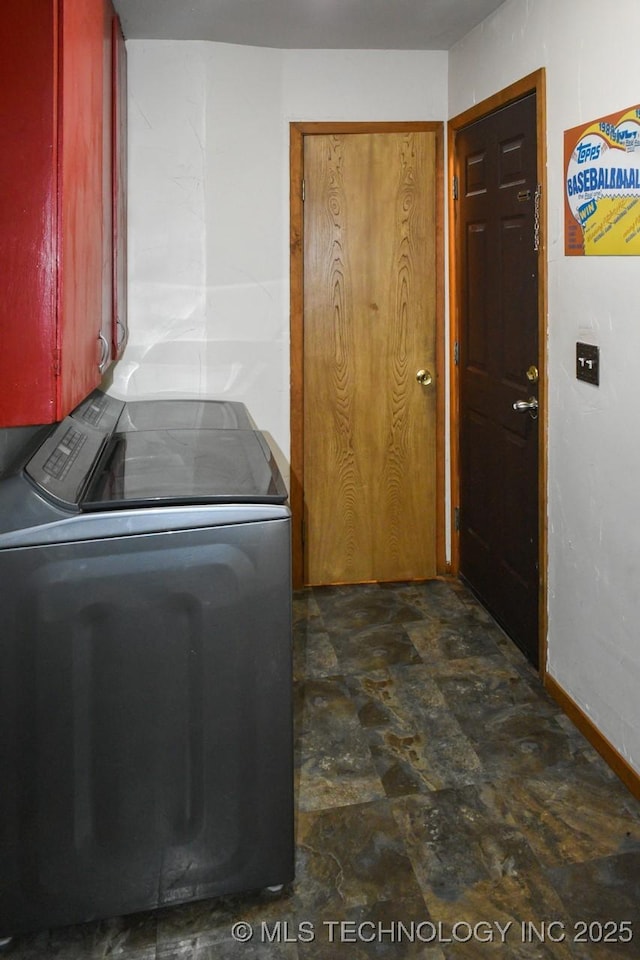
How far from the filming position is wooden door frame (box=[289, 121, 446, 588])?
330cm

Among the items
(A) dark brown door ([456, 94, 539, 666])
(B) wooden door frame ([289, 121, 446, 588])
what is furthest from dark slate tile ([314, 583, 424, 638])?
(A) dark brown door ([456, 94, 539, 666])

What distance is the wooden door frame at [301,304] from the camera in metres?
3.30

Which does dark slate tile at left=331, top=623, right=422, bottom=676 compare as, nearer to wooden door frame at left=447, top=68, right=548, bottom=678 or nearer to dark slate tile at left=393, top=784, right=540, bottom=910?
wooden door frame at left=447, top=68, right=548, bottom=678

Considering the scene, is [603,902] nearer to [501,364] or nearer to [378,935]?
[378,935]

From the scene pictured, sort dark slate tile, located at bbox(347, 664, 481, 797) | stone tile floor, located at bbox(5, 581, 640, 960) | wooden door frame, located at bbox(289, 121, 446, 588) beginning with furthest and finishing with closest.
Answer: wooden door frame, located at bbox(289, 121, 446, 588) < dark slate tile, located at bbox(347, 664, 481, 797) < stone tile floor, located at bbox(5, 581, 640, 960)

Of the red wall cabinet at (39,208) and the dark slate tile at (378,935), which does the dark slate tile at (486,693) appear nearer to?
the dark slate tile at (378,935)

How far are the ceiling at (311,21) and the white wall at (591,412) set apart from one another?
32 cm

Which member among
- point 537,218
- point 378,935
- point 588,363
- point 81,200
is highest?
point 537,218

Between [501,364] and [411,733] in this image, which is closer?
[411,733]

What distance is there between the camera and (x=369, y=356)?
11.4 ft

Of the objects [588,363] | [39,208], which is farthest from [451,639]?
[39,208]

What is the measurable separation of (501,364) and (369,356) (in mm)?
707

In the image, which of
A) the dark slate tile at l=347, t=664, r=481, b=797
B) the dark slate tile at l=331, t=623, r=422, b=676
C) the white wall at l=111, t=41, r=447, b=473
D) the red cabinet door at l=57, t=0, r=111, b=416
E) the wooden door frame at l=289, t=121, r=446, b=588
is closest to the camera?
the red cabinet door at l=57, t=0, r=111, b=416

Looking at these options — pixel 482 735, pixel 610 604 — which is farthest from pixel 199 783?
pixel 610 604
